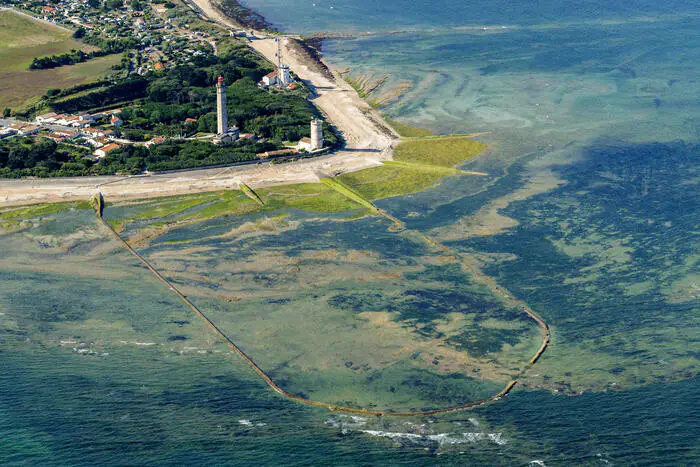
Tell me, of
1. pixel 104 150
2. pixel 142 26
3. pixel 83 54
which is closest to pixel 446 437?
pixel 104 150

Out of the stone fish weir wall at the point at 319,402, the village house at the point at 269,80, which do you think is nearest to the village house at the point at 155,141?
the stone fish weir wall at the point at 319,402

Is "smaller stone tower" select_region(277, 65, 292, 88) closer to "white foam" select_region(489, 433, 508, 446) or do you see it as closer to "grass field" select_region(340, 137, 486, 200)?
"grass field" select_region(340, 137, 486, 200)

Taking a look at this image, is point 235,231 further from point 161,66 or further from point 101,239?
point 161,66

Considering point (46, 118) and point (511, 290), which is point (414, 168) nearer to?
point (511, 290)

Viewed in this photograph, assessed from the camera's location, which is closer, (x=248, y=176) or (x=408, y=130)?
(x=248, y=176)

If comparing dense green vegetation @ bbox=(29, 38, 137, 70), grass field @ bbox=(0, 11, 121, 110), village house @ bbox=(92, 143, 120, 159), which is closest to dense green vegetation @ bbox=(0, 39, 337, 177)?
village house @ bbox=(92, 143, 120, 159)

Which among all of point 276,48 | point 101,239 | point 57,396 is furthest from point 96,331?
point 276,48
